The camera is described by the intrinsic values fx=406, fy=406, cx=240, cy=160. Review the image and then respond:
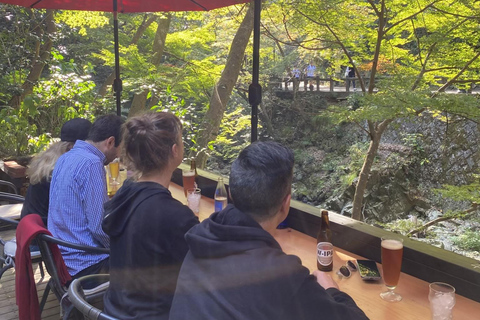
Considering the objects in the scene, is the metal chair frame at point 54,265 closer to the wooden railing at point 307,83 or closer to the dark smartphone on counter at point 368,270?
the dark smartphone on counter at point 368,270

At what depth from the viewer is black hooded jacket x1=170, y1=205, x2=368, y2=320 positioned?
849 millimetres

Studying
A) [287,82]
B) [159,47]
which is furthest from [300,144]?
[159,47]

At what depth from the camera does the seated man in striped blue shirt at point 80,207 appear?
1815mm

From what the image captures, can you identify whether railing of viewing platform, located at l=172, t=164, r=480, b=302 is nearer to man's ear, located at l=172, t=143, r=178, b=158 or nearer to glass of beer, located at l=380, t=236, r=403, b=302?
glass of beer, located at l=380, t=236, r=403, b=302

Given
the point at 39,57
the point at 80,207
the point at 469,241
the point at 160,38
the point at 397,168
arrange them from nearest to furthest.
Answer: the point at 80,207 < the point at 39,57 < the point at 469,241 < the point at 160,38 < the point at 397,168

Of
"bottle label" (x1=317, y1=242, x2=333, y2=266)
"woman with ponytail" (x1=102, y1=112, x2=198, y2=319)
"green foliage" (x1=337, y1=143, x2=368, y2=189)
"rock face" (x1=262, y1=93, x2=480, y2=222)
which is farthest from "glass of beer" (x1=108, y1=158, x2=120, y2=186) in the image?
"green foliage" (x1=337, y1=143, x2=368, y2=189)

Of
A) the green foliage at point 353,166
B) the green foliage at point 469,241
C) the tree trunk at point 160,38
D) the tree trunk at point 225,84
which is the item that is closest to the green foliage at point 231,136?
the tree trunk at point 225,84

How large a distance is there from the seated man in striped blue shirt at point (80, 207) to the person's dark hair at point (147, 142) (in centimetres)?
35

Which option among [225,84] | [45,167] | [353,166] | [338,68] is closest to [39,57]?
[225,84]

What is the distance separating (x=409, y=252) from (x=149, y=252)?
929mm

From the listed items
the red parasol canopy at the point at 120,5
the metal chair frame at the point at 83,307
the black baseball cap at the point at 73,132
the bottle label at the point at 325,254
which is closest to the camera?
the metal chair frame at the point at 83,307

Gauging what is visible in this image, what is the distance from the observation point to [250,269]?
2.85 ft

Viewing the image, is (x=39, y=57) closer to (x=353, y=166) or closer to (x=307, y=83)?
(x=353, y=166)

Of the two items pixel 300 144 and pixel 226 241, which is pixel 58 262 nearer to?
pixel 226 241
